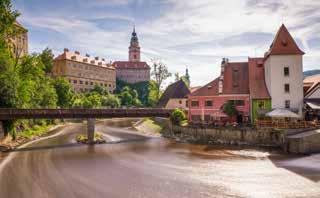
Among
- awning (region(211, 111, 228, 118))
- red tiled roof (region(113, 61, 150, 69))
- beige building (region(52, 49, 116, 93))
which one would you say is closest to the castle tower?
awning (region(211, 111, 228, 118))

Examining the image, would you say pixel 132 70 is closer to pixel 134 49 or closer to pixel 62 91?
pixel 134 49

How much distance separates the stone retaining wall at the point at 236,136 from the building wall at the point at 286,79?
7.95 m

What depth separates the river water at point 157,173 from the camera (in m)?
21.3

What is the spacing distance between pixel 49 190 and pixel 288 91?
1408 inches

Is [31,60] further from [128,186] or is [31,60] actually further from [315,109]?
[315,109]

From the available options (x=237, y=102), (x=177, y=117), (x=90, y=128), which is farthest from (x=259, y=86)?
(x=90, y=128)

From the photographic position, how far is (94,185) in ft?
75.7

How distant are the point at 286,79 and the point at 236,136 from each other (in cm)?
1155

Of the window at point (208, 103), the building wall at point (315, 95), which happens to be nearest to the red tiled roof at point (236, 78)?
the window at point (208, 103)

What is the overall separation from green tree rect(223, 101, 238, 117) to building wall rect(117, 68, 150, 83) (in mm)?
110440

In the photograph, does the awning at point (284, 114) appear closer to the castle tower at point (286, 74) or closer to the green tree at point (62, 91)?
the castle tower at point (286, 74)

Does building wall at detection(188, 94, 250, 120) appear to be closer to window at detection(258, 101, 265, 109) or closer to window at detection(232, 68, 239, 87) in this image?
window at detection(258, 101, 265, 109)

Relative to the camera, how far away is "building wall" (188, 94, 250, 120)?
4753 cm

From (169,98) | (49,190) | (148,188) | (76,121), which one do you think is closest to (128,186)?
(148,188)
